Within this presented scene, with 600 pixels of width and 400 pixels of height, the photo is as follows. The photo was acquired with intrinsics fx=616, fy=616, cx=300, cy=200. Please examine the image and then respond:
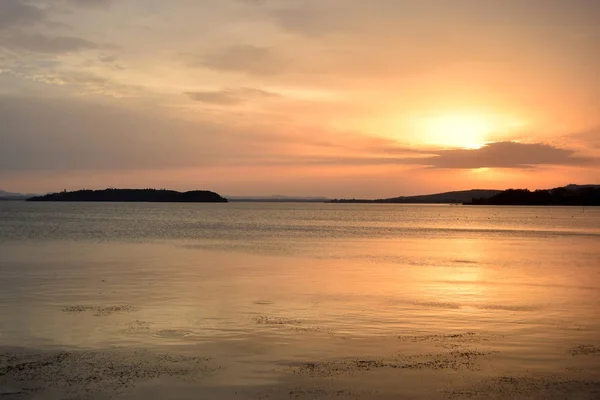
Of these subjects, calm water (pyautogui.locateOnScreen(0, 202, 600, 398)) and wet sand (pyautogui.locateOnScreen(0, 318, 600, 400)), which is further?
calm water (pyautogui.locateOnScreen(0, 202, 600, 398))

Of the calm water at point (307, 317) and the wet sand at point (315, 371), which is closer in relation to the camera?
the wet sand at point (315, 371)

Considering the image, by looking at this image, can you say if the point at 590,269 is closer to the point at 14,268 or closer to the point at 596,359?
the point at 596,359

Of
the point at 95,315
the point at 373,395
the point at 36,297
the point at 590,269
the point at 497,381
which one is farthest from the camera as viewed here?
the point at 590,269

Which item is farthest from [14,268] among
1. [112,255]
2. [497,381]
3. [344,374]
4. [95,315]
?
[497,381]

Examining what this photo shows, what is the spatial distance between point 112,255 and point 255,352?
30436mm

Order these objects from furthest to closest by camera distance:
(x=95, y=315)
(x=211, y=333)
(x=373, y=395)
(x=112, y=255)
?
(x=112, y=255) → (x=95, y=315) → (x=211, y=333) → (x=373, y=395)

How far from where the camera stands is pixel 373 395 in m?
11.4

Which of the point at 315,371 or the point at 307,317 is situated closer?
the point at 315,371

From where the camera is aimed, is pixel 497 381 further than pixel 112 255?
No

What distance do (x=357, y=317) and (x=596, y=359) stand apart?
23.5 ft

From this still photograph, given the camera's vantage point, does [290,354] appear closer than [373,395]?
No

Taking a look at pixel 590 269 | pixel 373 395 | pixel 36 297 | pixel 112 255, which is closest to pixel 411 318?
pixel 373 395

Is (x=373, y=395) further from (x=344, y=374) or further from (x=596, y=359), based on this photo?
(x=596, y=359)

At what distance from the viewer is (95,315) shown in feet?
62.5
